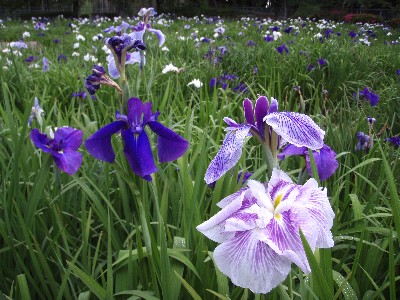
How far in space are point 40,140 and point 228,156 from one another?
939 millimetres

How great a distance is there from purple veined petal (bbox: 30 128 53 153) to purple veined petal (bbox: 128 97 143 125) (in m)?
0.48

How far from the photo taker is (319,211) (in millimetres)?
714

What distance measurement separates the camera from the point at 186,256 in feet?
4.26

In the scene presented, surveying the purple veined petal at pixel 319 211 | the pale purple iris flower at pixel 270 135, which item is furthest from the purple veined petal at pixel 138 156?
the purple veined petal at pixel 319 211

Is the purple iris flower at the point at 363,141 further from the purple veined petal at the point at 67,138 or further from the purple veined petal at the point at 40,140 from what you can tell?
the purple veined petal at the point at 40,140

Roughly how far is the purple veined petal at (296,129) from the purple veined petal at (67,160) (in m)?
0.90

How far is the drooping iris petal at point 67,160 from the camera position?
1.44 meters

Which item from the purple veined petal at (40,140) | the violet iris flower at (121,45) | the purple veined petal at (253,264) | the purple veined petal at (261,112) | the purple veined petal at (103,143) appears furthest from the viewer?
the purple veined petal at (40,140)

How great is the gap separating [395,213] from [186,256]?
600mm

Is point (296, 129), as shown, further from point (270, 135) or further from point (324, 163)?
point (324, 163)

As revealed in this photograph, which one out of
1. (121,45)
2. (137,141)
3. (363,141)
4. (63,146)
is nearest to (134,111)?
(137,141)

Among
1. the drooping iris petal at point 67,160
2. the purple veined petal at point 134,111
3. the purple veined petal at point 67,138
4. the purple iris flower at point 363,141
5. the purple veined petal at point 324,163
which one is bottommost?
the purple iris flower at point 363,141

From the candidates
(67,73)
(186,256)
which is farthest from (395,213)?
(67,73)

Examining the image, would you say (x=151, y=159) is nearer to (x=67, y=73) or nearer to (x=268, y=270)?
(x=268, y=270)
